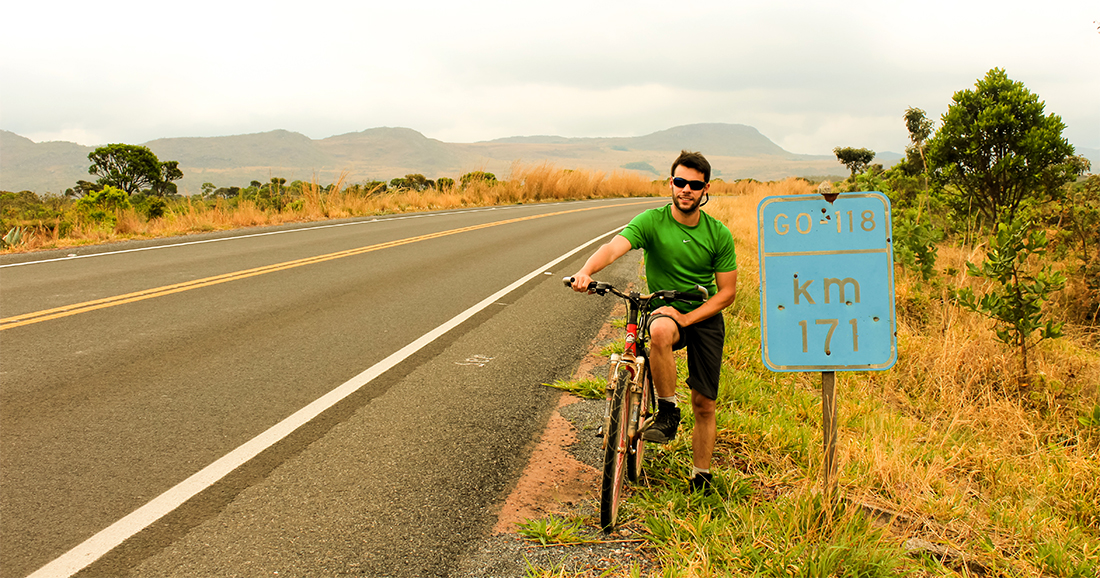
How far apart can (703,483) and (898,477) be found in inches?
42.9

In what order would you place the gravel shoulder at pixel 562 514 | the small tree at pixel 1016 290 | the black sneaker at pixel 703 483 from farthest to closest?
1. the small tree at pixel 1016 290
2. the black sneaker at pixel 703 483
3. the gravel shoulder at pixel 562 514

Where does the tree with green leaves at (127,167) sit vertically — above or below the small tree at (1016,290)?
above

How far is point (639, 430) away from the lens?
321cm

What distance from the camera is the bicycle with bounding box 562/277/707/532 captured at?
2.93m

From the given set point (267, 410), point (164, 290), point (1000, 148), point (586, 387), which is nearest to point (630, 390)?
point (586, 387)

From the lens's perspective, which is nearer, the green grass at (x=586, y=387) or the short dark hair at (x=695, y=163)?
the short dark hair at (x=695, y=163)

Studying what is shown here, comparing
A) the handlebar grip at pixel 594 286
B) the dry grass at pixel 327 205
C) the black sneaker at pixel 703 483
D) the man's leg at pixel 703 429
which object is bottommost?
the black sneaker at pixel 703 483

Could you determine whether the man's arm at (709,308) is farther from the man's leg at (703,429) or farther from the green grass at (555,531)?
the green grass at (555,531)

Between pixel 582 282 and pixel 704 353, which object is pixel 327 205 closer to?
pixel 582 282

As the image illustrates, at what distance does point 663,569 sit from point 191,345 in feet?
15.9

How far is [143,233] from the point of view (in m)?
13.8

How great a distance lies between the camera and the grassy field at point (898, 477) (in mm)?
2787

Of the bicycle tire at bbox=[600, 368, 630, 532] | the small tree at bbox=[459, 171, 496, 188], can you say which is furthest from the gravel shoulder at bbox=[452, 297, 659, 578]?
the small tree at bbox=[459, 171, 496, 188]

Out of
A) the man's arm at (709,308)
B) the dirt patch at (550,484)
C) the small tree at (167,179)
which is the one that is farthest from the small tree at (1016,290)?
the small tree at (167,179)
